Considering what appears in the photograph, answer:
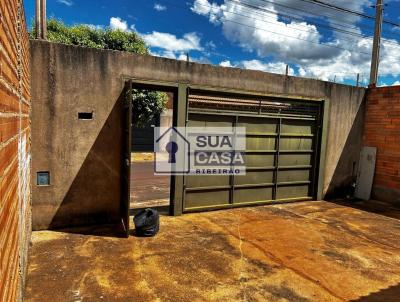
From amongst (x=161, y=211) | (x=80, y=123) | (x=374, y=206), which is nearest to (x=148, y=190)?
(x=161, y=211)

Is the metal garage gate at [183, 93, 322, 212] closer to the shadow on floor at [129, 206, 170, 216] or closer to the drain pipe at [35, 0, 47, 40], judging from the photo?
the shadow on floor at [129, 206, 170, 216]

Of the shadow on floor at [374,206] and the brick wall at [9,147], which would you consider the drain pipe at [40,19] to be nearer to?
the brick wall at [9,147]

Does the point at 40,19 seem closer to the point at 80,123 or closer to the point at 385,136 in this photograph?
the point at 80,123

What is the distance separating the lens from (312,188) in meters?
9.54

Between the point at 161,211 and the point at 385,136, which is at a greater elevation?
the point at 385,136

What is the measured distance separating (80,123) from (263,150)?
4959 millimetres

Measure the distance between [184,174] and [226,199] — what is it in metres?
1.59

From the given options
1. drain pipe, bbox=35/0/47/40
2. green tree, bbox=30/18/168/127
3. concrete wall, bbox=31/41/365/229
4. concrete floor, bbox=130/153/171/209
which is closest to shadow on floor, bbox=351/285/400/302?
concrete wall, bbox=31/41/365/229

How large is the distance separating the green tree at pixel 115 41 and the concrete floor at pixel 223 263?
12.4 m

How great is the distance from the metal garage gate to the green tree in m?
11.0

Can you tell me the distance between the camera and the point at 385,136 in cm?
976

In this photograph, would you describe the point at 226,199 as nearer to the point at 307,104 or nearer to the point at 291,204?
the point at 291,204

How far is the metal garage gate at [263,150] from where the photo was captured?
25.3 ft

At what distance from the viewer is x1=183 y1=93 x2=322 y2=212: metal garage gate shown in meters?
7.72
